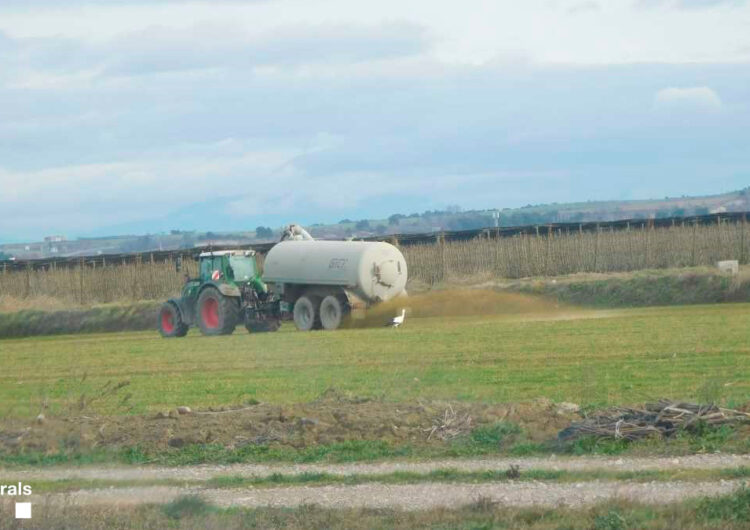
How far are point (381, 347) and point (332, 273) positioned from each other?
910 cm

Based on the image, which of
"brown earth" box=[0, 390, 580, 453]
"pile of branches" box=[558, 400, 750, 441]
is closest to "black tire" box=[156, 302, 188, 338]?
"brown earth" box=[0, 390, 580, 453]

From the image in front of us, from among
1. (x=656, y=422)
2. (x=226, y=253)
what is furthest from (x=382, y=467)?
(x=226, y=253)

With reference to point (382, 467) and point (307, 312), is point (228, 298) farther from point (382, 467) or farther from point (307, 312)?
point (382, 467)

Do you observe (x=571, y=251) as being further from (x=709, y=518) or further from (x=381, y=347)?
(x=709, y=518)

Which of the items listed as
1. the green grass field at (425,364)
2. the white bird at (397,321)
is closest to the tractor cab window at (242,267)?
the green grass field at (425,364)

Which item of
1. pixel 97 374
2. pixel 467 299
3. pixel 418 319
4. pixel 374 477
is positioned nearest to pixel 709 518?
pixel 374 477

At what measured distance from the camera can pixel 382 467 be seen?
12.7m

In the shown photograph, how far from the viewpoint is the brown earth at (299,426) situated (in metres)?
14.1

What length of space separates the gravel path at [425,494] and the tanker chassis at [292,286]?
86.1 ft

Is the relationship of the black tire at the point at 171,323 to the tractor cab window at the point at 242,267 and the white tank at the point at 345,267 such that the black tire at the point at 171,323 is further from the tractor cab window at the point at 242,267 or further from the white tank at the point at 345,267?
the white tank at the point at 345,267

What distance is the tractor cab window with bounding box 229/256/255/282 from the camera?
1572 inches

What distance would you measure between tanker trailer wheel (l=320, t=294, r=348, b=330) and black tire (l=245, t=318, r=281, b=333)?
1.98 metres

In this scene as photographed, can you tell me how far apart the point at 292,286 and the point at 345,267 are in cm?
264

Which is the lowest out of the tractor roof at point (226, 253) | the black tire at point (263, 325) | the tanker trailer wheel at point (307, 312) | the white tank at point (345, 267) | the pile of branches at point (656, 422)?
the black tire at point (263, 325)
